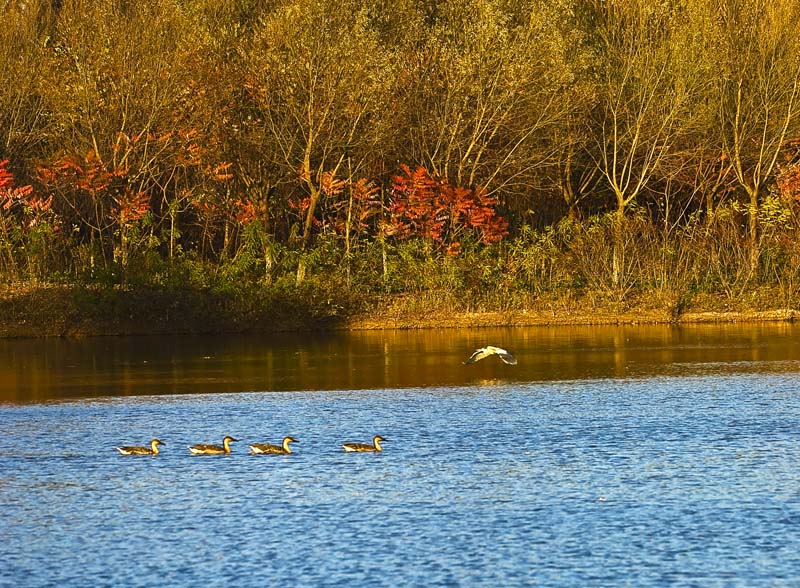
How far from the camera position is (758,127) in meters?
58.4

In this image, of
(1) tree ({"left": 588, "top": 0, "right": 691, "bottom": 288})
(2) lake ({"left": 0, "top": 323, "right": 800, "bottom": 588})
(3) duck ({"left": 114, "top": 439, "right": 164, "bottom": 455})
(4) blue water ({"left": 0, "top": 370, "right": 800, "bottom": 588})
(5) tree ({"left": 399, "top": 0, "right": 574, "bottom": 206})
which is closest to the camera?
(4) blue water ({"left": 0, "top": 370, "right": 800, "bottom": 588})

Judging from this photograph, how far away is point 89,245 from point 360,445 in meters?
28.7

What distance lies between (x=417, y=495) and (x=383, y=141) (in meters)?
33.9

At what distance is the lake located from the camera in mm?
16953

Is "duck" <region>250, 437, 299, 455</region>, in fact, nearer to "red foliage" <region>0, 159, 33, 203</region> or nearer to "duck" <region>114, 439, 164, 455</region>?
"duck" <region>114, 439, 164, 455</region>

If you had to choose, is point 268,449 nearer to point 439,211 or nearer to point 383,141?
point 439,211

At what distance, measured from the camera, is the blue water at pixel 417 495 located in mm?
16766

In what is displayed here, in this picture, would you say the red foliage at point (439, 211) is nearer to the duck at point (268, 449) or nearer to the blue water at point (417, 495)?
the blue water at point (417, 495)

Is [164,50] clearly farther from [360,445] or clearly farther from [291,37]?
[360,445]

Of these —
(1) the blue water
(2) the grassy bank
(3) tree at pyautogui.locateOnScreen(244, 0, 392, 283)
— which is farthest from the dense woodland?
(1) the blue water

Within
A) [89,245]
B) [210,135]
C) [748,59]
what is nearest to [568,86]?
[748,59]

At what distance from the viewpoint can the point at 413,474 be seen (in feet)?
73.8

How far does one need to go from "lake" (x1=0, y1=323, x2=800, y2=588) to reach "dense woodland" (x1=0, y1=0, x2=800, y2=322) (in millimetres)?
11713

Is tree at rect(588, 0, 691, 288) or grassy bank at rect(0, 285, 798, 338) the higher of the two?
tree at rect(588, 0, 691, 288)
